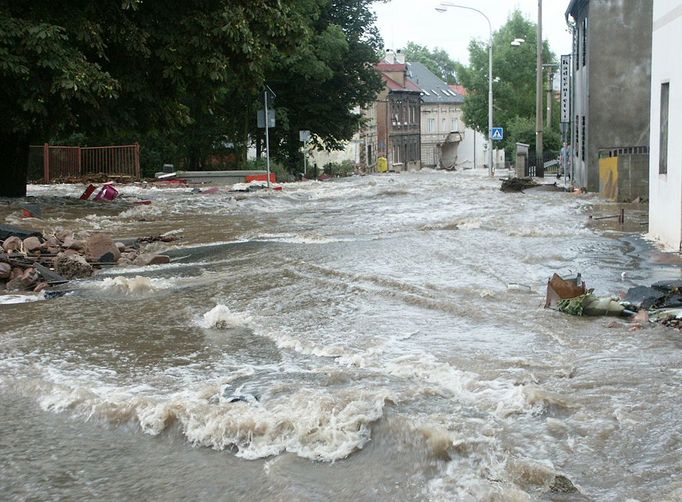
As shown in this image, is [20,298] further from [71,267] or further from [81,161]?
[81,161]

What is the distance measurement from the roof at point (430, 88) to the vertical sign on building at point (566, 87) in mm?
67591

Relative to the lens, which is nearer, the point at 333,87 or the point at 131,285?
the point at 131,285

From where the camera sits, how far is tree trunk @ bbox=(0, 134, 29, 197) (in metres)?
24.8

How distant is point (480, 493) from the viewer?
4.86 meters

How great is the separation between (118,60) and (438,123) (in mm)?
90924

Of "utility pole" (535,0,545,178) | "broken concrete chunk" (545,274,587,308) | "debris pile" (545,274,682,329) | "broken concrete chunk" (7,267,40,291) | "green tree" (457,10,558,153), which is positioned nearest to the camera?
"debris pile" (545,274,682,329)

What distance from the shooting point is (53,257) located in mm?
13195

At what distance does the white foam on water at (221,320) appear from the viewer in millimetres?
9141

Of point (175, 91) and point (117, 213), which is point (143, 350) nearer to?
point (117, 213)

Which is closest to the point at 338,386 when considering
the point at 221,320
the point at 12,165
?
the point at 221,320

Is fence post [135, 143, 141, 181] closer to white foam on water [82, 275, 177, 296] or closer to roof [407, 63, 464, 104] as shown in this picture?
white foam on water [82, 275, 177, 296]

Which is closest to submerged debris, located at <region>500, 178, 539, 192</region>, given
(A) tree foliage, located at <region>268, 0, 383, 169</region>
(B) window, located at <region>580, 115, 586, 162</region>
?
(B) window, located at <region>580, 115, 586, 162</region>

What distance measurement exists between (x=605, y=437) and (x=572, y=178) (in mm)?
31782

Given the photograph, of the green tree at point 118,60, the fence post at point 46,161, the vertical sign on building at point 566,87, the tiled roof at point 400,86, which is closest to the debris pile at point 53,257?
the green tree at point 118,60
